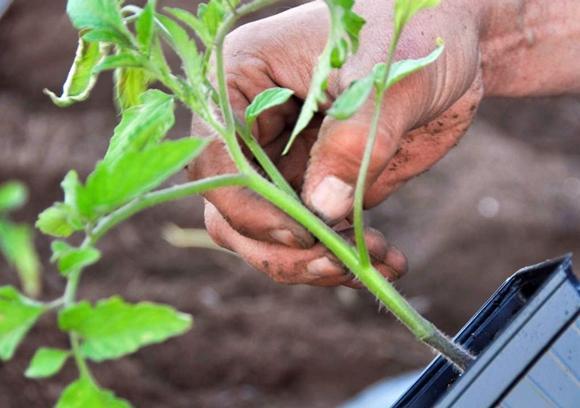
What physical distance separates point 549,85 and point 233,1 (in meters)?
0.86

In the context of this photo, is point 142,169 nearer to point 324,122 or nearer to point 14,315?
point 14,315

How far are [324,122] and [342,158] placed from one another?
4cm

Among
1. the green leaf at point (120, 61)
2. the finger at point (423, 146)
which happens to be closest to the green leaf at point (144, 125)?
the green leaf at point (120, 61)

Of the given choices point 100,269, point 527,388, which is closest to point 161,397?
point 100,269

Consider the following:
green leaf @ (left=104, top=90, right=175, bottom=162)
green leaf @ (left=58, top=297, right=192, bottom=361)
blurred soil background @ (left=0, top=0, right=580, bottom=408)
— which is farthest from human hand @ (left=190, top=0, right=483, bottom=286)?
blurred soil background @ (left=0, top=0, right=580, bottom=408)

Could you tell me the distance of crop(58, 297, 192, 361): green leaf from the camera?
0.58 meters

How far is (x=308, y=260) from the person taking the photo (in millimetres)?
1141

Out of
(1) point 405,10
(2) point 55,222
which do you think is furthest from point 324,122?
(2) point 55,222

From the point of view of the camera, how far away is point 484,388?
2.47 ft

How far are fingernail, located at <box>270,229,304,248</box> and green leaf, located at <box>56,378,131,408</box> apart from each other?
0.48 meters

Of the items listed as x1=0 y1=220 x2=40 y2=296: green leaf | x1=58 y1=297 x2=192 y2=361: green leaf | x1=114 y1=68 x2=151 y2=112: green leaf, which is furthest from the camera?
x1=0 y1=220 x2=40 y2=296: green leaf

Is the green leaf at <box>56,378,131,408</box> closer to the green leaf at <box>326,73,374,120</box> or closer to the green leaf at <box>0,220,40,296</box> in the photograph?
the green leaf at <box>326,73,374,120</box>

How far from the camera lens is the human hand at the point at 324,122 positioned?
3.36 feet

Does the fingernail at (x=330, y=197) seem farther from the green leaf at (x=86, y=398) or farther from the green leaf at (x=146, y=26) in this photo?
the green leaf at (x=86, y=398)
